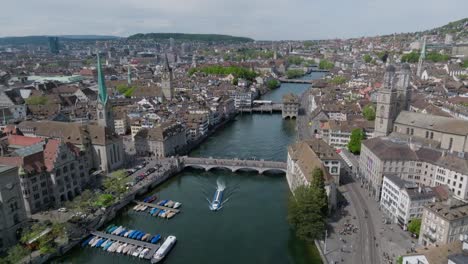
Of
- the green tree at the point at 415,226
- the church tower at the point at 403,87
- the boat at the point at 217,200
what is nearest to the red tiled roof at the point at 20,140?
the boat at the point at 217,200

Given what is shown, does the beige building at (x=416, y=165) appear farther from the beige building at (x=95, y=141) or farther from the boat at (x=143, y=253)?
the beige building at (x=95, y=141)

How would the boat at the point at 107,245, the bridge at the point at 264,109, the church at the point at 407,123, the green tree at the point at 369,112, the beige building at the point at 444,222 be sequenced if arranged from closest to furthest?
1. the beige building at the point at 444,222
2. the boat at the point at 107,245
3. the church at the point at 407,123
4. the green tree at the point at 369,112
5. the bridge at the point at 264,109

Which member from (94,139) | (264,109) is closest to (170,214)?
(94,139)

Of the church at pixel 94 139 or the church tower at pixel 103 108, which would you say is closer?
the church at pixel 94 139

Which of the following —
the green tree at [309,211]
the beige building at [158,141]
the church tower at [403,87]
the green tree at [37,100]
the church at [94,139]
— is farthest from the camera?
the green tree at [37,100]

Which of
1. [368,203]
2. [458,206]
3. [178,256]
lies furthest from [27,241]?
[458,206]

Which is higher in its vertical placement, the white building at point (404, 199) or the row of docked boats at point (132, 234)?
the white building at point (404, 199)

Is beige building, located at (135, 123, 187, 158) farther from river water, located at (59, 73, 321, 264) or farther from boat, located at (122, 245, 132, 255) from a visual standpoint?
boat, located at (122, 245, 132, 255)
